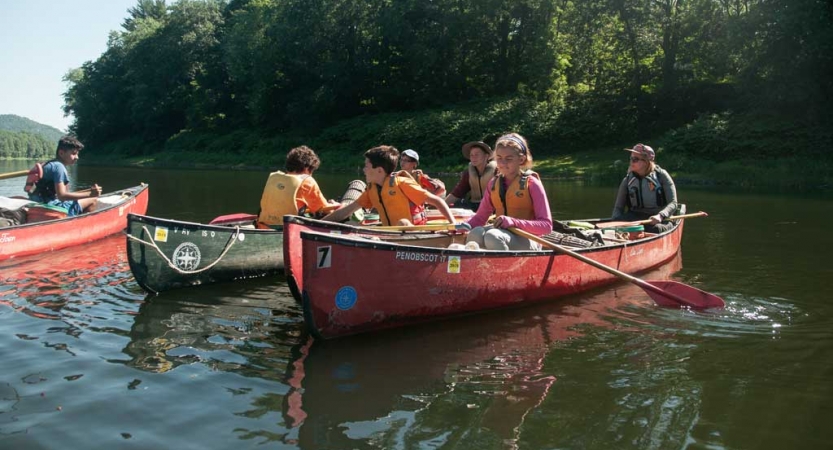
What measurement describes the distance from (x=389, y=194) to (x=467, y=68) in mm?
36993

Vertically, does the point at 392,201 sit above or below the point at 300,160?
below

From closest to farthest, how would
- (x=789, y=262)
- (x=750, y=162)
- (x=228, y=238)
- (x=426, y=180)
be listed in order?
(x=228, y=238) → (x=789, y=262) → (x=426, y=180) → (x=750, y=162)

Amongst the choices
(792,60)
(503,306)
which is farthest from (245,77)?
(503,306)

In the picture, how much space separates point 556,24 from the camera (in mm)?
38531

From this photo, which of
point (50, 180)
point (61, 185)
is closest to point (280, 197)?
point (61, 185)

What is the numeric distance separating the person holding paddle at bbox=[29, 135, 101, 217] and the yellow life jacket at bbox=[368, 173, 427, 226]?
15.3ft

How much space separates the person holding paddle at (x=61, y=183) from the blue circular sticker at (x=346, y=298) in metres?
5.69

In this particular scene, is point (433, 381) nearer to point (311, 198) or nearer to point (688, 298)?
point (688, 298)

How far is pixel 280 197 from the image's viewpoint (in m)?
8.51

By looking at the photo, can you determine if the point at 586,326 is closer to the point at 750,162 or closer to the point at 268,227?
the point at 268,227

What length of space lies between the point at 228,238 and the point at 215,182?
63.9 feet

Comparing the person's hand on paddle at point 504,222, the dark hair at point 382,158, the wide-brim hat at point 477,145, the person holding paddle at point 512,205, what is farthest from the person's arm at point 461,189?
the person's hand on paddle at point 504,222

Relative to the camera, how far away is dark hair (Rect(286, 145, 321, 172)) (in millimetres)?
8438

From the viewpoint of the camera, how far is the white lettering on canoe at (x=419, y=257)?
588 cm
